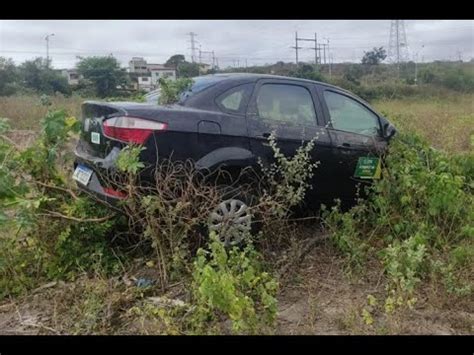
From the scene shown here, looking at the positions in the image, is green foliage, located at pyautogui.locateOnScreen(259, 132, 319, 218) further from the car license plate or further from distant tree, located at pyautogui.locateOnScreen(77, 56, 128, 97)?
distant tree, located at pyautogui.locateOnScreen(77, 56, 128, 97)

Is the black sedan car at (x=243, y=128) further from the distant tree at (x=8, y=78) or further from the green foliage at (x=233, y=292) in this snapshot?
the distant tree at (x=8, y=78)

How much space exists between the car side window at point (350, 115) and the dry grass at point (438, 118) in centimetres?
93

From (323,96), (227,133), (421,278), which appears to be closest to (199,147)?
(227,133)

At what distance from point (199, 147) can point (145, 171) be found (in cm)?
47

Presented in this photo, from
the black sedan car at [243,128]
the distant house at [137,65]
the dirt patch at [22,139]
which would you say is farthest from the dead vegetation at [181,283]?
the distant house at [137,65]

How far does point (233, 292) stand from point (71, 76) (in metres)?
13.8

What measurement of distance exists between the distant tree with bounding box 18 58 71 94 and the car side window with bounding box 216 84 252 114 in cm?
1208

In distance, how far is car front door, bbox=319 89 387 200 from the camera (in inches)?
170

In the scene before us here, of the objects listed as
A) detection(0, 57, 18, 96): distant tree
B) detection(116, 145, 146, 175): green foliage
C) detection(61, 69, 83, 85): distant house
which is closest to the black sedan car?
detection(116, 145, 146, 175): green foliage

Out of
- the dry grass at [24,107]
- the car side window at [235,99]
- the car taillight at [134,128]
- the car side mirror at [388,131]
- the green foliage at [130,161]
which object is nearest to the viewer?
the green foliage at [130,161]

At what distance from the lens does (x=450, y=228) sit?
4039 mm

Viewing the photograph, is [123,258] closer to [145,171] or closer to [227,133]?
[145,171]

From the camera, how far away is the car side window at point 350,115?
4398mm

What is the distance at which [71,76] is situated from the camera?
14836mm
